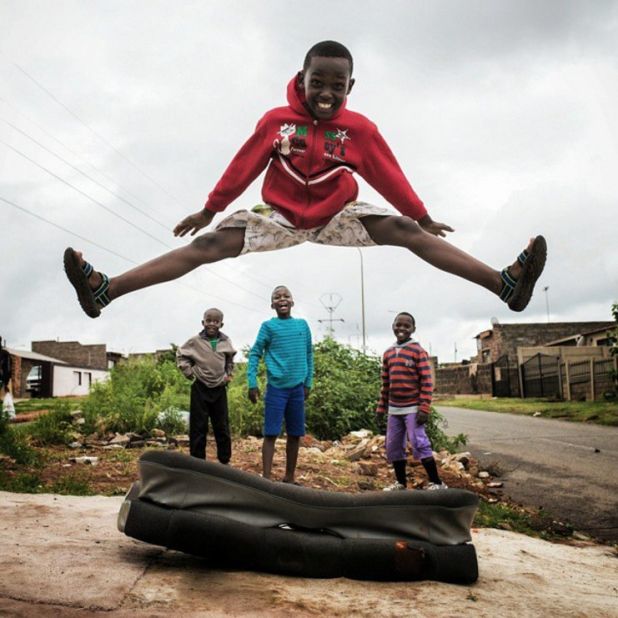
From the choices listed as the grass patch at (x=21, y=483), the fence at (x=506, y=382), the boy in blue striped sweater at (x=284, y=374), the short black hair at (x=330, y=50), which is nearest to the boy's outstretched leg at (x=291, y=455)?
the boy in blue striped sweater at (x=284, y=374)

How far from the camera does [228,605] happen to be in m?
2.68

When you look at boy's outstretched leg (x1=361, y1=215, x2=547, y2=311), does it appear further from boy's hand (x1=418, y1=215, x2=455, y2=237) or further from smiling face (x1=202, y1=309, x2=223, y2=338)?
smiling face (x1=202, y1=309, x2=223, y2=338)

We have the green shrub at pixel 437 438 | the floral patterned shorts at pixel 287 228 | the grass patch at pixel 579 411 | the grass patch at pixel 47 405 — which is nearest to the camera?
the floral patterned shorts at pixel 287 228

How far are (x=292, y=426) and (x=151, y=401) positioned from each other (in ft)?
17.7

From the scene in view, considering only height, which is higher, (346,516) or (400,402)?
(400,402)

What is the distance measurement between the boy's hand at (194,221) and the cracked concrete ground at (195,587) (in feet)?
5.09

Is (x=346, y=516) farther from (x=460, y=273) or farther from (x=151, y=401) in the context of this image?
(x=151, y=401)

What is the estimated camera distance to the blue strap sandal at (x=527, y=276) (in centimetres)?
269

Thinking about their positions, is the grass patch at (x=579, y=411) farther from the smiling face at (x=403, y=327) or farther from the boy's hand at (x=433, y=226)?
the boy's hand at (x=433, y=226)

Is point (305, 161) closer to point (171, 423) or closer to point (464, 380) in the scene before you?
point (171, 423)

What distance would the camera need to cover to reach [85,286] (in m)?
2.71

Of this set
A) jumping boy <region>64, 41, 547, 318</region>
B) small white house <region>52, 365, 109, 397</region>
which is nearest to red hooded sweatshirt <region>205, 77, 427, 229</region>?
jumping boy <region>64, 41, 547, 318</region>

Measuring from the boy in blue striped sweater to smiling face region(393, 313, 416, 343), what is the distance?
876 millimetres

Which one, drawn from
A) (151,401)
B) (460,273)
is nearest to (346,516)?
(460,273)
